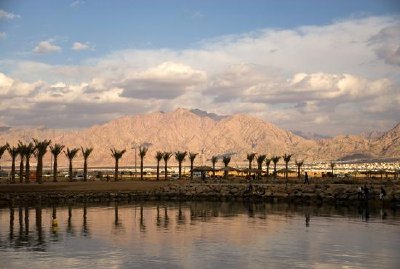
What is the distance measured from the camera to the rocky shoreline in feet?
150

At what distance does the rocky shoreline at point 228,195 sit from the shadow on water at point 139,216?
311 cm

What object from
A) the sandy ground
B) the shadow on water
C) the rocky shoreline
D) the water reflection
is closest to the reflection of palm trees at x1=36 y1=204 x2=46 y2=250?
the shadow on water

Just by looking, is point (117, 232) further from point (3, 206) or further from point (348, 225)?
point (3, 206)

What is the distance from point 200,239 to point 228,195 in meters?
28.0

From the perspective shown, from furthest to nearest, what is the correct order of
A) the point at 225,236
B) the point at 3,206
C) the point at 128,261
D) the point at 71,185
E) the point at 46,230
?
the point at 71,185
the point at 3,206
the point at 46,230
the point at 225,236
the point at 128,261

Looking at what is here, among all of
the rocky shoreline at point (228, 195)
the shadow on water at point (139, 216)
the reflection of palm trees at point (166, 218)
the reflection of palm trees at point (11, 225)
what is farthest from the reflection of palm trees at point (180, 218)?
the rocky shoreline at point (228, 195)

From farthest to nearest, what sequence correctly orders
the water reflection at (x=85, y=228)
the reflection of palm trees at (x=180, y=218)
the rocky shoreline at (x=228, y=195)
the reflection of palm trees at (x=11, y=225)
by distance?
the rocky shoreline at (x=228, y=195) < the reflection of palm trees at (x=180, y=218) < the water reflection at (x=85, y=228) < the reflection of palm trees at (x=11, y=225)

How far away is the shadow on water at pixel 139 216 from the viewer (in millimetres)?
26281

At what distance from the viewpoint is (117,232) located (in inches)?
1077

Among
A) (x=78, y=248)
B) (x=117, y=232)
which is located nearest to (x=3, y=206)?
(x=117, y=232)

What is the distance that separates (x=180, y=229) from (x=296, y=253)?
8.85m

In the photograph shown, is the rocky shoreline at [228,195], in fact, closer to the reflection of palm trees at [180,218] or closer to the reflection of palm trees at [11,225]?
the reflection of palm trees at [11,225]

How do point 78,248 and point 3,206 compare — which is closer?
point 78,248

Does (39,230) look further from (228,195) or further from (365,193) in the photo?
(365,193)
